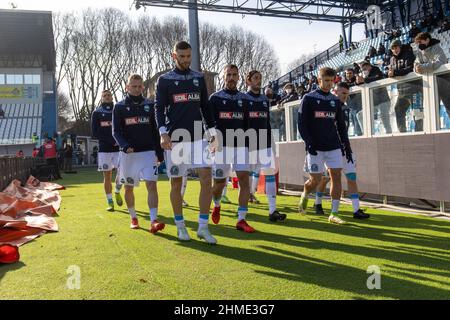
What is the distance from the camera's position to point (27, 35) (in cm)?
4053

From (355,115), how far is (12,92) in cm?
4285

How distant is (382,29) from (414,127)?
24.3 m

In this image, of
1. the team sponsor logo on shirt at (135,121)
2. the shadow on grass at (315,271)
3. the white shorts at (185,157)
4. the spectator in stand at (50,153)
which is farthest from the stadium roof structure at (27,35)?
the shadow on grass at (315,271)

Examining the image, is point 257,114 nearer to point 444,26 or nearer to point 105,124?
point 105,124

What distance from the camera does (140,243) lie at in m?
5.20

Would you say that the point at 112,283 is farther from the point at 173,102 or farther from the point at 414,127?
the point at 414,127

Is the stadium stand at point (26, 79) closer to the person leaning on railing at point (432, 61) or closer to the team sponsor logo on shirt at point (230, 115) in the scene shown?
the team sponsor logo on shirt at point (230, 115)

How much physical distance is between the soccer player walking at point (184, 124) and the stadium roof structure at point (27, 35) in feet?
127

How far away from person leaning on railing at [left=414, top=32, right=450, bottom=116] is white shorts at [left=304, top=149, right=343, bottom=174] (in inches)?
78.9

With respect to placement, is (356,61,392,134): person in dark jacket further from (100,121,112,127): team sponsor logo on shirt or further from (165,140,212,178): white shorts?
(100,121,112,127): team sponsor logo on shirt

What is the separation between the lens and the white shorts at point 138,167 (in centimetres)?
614

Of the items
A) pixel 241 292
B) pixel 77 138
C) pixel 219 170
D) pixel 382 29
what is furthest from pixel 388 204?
pixel 77 138

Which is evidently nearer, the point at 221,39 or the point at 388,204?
the point at 388,204

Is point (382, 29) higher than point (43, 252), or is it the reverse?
point (382, 29)
